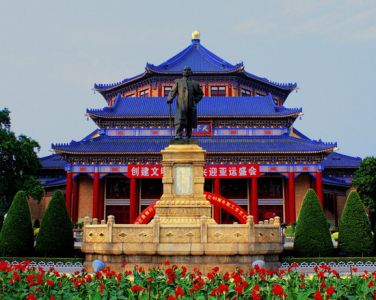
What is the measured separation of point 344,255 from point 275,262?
5.40 metres

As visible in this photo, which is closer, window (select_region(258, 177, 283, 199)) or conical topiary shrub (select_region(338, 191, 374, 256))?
conical topiary shrub (select_region(338, 191, 374, 256))

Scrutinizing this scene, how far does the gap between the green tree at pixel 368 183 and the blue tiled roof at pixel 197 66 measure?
18102 mm

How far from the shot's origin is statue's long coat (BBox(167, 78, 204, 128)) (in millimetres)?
19766

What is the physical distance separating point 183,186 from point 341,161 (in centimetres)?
3942

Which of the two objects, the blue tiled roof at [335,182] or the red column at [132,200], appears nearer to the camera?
the red column at [132,200]

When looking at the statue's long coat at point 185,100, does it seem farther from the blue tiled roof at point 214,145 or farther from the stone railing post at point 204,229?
the blue tiled roof at point 214,145

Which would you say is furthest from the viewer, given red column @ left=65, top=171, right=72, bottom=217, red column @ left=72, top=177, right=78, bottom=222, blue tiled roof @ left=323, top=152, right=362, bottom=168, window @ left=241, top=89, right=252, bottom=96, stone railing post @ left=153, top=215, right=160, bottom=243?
window @ left=241, top=89, right=252, bottom=96

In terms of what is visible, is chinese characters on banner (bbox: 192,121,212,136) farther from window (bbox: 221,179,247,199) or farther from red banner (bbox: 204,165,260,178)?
window (bbox: 221,179,247,199)

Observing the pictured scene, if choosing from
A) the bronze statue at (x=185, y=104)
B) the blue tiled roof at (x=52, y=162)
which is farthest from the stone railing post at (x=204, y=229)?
the blue tiled roof at (x=52, y=162)

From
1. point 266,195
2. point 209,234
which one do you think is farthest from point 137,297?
point 266,195

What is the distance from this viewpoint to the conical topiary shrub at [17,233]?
72.0 ft

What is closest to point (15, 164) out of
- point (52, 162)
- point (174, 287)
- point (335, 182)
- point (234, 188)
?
point (52, 162)

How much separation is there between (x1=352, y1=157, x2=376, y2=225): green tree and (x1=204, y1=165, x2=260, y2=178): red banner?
29.2 feet

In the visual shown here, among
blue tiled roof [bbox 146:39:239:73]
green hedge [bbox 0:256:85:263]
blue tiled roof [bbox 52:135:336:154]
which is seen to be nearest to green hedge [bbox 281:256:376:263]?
green hedge [bbox 0:256:85:263]
